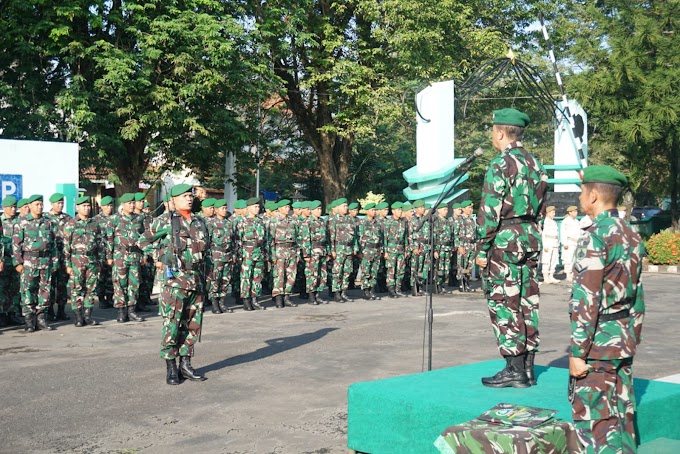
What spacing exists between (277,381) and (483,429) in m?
4.01

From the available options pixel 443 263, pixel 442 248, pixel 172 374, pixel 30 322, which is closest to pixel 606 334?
pixel 172 374

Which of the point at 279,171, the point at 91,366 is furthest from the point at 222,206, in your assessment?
the point at 279,171

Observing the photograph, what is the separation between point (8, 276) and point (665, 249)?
2001 cm

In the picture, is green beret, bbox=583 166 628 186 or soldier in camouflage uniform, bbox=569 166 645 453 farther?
green beret, bbox=583 166 628 186

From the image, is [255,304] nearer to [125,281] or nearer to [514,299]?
[125,281]

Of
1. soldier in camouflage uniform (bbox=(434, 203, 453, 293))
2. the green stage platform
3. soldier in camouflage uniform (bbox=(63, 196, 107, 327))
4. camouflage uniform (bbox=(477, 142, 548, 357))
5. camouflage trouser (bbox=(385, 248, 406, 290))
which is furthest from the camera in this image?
soldier in camouflage uniform (bbox=(434, 203, 453, 293))

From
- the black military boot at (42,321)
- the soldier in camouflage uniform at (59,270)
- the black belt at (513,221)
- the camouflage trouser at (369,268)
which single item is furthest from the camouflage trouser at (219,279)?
the black belt at (513,221)

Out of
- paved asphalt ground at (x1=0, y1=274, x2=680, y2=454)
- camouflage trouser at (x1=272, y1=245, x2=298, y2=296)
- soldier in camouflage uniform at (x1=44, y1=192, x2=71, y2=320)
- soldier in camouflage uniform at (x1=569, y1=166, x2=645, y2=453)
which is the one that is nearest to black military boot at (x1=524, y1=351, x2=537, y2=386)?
soldier in camouflage uniform at (x1=569, y1=166, x2=645, y2=453)

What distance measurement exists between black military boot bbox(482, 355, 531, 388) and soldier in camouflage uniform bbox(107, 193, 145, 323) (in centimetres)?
826

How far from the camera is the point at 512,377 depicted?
5602mm

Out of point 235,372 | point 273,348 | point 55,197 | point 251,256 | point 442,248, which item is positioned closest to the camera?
point 235,372

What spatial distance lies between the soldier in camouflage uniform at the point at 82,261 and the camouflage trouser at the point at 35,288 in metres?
0.53

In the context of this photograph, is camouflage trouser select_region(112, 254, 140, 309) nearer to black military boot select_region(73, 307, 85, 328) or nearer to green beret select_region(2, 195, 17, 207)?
black military boot select_region(73, 307, 85, 328)

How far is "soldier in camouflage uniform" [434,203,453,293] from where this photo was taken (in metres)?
17.8
